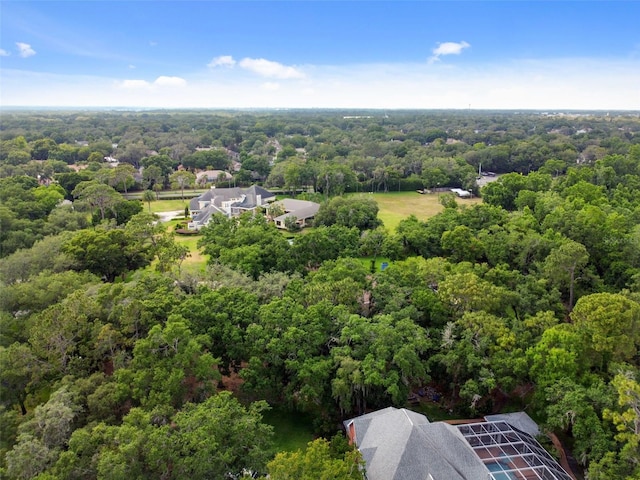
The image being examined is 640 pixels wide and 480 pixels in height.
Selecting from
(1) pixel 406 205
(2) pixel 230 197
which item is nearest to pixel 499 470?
(2) pixel 230 197

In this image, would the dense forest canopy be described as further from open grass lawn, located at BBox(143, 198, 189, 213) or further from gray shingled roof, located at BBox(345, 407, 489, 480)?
open grass lawn, located at BBox(143, 198, 189, 213)

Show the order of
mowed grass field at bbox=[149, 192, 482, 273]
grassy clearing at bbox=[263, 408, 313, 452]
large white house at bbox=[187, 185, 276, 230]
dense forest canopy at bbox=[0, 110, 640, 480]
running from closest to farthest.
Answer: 1. dense forest canopy at bbox=[0, 110, 640, 480]
2. grassy clearing at bbox=[263, 408, 313, 452]
3. large white house at bbox=[187, 185, 276, 230]
4. mowed grass field at bbox=[149, 192, 482, 273]

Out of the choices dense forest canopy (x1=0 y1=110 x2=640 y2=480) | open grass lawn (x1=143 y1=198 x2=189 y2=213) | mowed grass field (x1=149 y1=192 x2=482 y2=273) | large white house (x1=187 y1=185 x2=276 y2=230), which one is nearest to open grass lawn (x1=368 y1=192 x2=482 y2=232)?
mowed grass field (x1=149 y1=192 x2=482 y2=273)

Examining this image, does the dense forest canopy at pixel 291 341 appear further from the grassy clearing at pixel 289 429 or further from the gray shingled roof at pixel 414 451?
the gray shingled roof at pixel 414 451

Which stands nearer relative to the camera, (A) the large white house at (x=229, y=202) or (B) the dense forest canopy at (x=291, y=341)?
(B) the dense forest canopy at (x=291, y=341)

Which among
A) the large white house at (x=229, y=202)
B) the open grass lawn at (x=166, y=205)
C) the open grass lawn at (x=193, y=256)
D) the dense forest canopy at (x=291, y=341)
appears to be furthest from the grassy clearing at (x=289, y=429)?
A: the open grass lawn at (x=166, y=205)

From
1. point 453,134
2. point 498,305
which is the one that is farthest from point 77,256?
point 453,134

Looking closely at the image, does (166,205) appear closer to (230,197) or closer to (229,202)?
(230,197)
